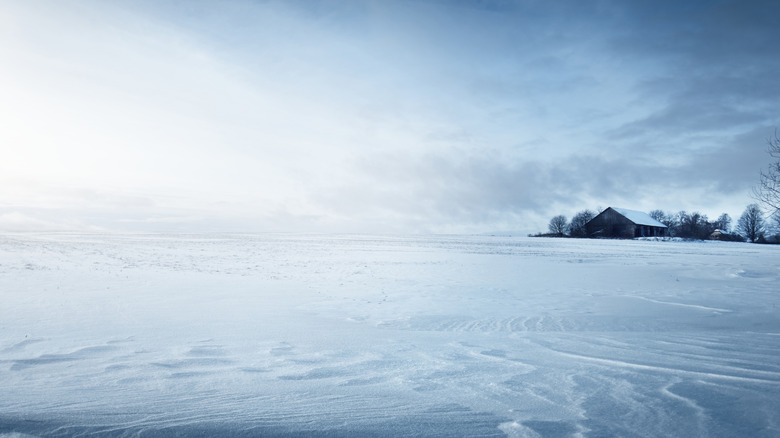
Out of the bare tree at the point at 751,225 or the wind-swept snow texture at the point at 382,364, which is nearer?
the wind-swept snow texture at the point at 382,364

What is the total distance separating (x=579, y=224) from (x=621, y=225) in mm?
14625

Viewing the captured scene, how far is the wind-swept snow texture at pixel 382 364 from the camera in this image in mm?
2756

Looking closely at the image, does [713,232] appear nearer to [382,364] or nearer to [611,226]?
[611,226]

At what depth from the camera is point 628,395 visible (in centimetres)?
322

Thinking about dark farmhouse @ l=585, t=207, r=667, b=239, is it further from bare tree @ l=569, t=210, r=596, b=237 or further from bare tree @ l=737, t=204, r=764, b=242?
bare tree @ l=737, t=204, r=764, b=242

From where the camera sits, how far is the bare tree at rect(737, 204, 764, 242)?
84.4 metres

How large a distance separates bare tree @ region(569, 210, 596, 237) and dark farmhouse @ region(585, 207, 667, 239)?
223cm

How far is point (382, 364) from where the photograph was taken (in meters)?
4.07

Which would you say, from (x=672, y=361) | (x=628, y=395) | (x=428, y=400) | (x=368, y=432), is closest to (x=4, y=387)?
(x=368, y=432)

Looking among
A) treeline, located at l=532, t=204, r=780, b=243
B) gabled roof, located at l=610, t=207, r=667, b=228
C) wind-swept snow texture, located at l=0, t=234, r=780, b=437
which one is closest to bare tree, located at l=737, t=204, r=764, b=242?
treeline, located at l=532, t=204, r=780, b=243

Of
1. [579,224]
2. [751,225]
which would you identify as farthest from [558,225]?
[751,225]

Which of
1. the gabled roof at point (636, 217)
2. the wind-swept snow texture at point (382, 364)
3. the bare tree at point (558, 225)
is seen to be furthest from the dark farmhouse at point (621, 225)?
the wind-swept snow texture at point (382, 364)

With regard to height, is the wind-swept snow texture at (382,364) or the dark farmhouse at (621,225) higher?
the dark farmhouse at (621,225)

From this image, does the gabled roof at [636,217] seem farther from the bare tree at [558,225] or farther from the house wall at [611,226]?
the bare tree at [558,225]
